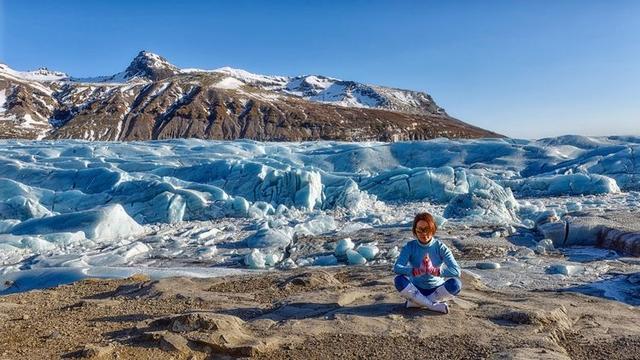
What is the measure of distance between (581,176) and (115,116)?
83227 mm

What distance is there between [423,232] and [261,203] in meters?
12.7

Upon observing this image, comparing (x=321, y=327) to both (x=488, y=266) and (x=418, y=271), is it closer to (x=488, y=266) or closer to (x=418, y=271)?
(x=418, y=271)

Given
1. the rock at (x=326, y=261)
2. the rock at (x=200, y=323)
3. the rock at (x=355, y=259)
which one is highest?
the rock at (x=200, y=323)

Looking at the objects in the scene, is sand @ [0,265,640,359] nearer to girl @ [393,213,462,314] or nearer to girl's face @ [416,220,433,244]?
girl @ [393,213,462,314]

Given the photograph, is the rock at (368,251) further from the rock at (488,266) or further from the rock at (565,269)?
the rock at (565,269)

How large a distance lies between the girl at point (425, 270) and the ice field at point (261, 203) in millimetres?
4975

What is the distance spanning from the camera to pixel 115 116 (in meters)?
90.9

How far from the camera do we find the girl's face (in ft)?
17.6

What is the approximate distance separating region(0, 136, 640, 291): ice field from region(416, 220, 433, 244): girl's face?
5.03 m

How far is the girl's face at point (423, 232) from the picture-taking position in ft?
17.6

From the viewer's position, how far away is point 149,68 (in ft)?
515

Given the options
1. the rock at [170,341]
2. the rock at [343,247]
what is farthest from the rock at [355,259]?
the rock at [170,341]

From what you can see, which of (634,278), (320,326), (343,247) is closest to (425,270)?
(320,326)

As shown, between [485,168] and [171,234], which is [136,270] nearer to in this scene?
[171,234]
